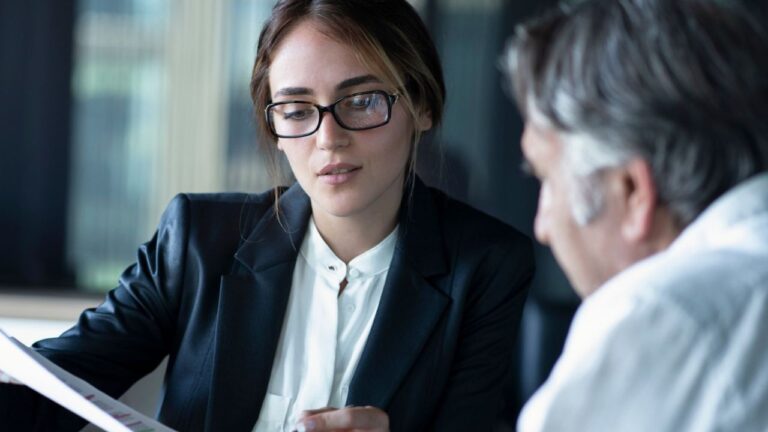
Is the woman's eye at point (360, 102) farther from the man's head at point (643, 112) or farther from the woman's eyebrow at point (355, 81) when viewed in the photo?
the man's head at point (643, 112)

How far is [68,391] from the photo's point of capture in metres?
1.49

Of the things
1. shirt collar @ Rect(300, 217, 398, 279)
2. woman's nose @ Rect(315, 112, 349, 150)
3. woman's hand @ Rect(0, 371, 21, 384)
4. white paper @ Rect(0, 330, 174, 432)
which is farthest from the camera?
shirt collar @ Rect(300, 217, 398, 279)

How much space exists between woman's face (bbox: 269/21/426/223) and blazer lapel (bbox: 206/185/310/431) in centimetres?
14

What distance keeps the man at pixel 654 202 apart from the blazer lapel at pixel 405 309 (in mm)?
770

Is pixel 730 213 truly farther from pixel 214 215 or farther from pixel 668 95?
pixel 214 215

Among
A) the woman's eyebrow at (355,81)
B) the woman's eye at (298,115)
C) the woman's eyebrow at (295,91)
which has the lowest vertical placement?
the woman's eye at (298,115)

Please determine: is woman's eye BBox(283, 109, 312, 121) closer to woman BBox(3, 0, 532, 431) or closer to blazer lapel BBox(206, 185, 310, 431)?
woman BBox(3, 0, 532, 431)

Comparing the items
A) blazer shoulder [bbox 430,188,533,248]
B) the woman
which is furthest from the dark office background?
the woman

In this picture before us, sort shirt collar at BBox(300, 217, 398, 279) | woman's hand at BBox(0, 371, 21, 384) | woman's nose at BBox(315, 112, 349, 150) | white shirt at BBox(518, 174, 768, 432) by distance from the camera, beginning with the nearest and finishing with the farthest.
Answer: white shirt at BBox(518, 174, 768, 432) < woman's hand at BBox(0, 371, 21, 384) < woman's nose at BBox(315, 112, 349, 150) < shirt collar at BBox(300, 217, 398, 279)

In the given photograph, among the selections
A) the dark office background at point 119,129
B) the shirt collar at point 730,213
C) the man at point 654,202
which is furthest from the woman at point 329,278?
the dark office background at point 119,129

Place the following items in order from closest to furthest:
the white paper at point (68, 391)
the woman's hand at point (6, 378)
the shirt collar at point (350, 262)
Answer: the white paper at point (68, 391) → the woman's hand at point (6, 378) → the shirt collar at point (350, 262)

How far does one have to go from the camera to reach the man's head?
0.99 meters

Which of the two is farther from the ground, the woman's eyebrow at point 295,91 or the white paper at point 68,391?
the woman's eyebrow at point 295,91

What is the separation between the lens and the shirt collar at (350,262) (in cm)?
195
